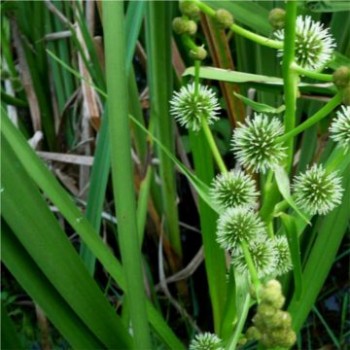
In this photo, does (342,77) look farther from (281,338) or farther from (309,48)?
(281,338)

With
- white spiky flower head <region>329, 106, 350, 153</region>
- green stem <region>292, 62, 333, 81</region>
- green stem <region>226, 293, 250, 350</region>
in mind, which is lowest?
green stem <region>226, 293, 250, 350</region>

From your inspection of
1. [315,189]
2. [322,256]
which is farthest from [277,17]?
[322,256]

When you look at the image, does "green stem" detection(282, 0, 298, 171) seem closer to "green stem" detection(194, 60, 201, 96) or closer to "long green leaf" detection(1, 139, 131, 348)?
"green stem" detection(194, 60, 201, 96)

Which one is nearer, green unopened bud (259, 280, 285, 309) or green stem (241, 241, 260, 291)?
green unopened bud (259, 280, 285, 309)

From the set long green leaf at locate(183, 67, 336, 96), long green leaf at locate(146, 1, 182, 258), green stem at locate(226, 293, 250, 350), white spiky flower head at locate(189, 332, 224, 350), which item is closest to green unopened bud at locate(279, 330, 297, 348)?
green stem at locate(226, 293, 250, 350)

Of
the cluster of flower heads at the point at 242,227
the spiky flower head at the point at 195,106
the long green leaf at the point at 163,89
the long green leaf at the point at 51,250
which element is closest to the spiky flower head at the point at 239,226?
the cluster of flower heads at the point at 242,227

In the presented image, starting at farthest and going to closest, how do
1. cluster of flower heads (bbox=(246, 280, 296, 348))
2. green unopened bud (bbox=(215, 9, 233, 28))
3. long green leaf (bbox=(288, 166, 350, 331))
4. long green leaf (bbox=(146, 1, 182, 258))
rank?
long green leaf (bbox=(146, 1, 182, 258)) < long green leaf (bbox=(288, 166, 350, 331)) < green unopened bud (bbox=(215, 9, 233, 28)) < cluster of flower heads (bbox=(246, 280, 296, 348))

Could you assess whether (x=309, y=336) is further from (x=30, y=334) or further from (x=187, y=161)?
(x=30, y=334)
